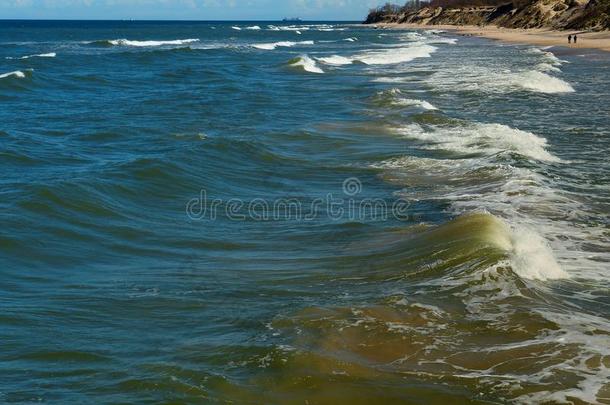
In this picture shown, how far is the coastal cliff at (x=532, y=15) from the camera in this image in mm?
71312

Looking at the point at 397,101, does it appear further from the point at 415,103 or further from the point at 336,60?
the point at 336,60

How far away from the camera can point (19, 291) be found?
9711 mm

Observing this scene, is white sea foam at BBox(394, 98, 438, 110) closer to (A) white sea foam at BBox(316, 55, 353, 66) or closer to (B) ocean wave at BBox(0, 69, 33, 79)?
(B) ocean wave at BBox(0, 69, 33, 79)

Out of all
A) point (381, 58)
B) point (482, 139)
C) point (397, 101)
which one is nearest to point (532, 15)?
point (381, 58)

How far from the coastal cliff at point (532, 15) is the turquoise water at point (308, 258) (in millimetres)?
51080

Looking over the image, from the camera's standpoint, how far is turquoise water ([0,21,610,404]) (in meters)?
7.07

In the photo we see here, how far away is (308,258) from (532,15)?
86.5 metres

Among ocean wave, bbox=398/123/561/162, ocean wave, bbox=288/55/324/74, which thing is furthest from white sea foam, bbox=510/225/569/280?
ocean wave, bbox=288/55/324/74

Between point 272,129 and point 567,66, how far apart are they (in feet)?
78.0

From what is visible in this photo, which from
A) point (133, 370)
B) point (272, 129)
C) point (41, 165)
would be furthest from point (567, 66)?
point (133, 370)

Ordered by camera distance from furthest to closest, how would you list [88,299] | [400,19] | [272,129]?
[400,19], [272,129], [88,299]

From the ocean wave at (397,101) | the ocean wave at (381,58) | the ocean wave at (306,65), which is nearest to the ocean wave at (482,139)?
the ocean wave at (397,101)

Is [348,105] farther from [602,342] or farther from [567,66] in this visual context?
[602,342]

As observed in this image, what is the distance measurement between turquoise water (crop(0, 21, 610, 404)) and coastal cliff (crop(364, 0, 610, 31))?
168 ft
